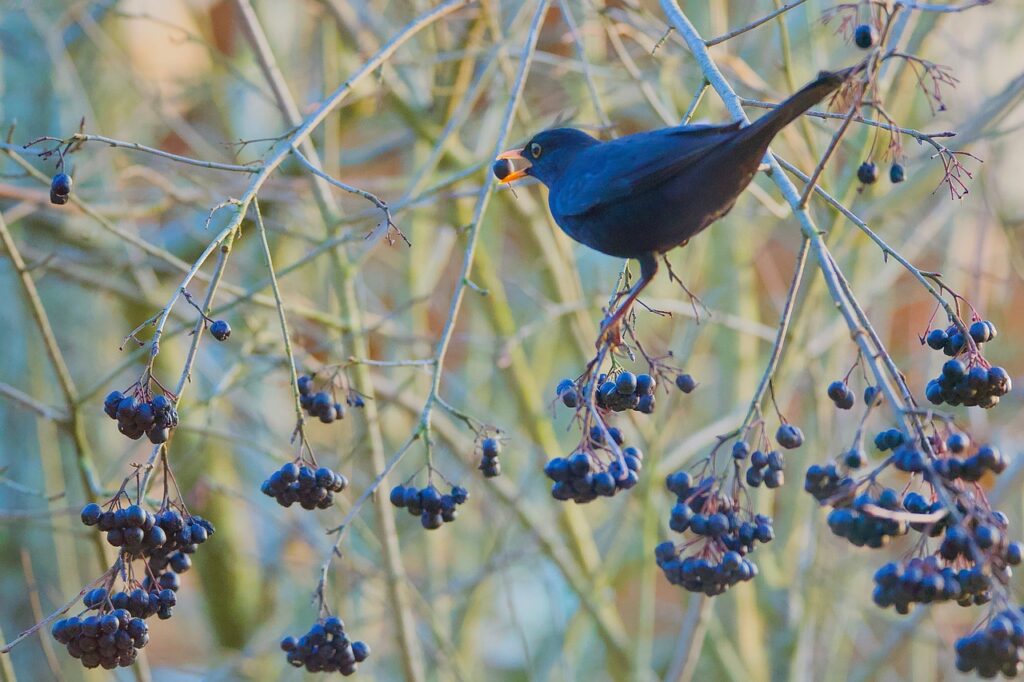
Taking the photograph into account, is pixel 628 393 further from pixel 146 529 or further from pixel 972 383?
pixel 146 529

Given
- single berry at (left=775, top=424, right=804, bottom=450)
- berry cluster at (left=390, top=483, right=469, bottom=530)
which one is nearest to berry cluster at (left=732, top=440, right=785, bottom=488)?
single berry at (left=775, top=424, right=804, bottom=450)

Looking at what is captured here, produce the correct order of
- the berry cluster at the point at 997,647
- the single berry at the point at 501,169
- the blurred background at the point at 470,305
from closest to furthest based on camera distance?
the berry cluster at the point at 997,647, the single berry at the point at 501,169, the blurred background at the point at 470,305

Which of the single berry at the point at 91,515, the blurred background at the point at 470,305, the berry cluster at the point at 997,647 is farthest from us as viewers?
the blurred background at the point at 470,305

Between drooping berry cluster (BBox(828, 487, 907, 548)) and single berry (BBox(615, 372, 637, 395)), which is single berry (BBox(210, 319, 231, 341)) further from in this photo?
drooping berry cluster (BBox(828, 487, 907, 548))

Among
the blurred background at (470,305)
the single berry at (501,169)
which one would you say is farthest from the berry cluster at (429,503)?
the blurred background at (470,305)

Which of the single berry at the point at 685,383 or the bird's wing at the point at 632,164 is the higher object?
the bird's wing at the point at 632,164

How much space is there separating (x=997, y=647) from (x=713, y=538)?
62cm

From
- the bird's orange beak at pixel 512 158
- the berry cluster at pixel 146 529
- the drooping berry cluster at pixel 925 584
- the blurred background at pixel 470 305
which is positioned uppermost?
the blurred background at pixel 470 305

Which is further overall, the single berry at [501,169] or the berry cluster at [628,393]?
the single berry at [501,169]

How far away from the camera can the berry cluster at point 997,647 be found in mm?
1907

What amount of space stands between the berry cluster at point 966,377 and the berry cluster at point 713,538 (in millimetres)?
477

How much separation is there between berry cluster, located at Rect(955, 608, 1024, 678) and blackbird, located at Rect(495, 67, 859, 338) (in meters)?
0.95

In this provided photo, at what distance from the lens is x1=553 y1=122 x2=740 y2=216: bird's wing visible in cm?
267

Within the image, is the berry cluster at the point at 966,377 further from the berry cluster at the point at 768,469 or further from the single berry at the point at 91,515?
the single berry at the point at 91,515
